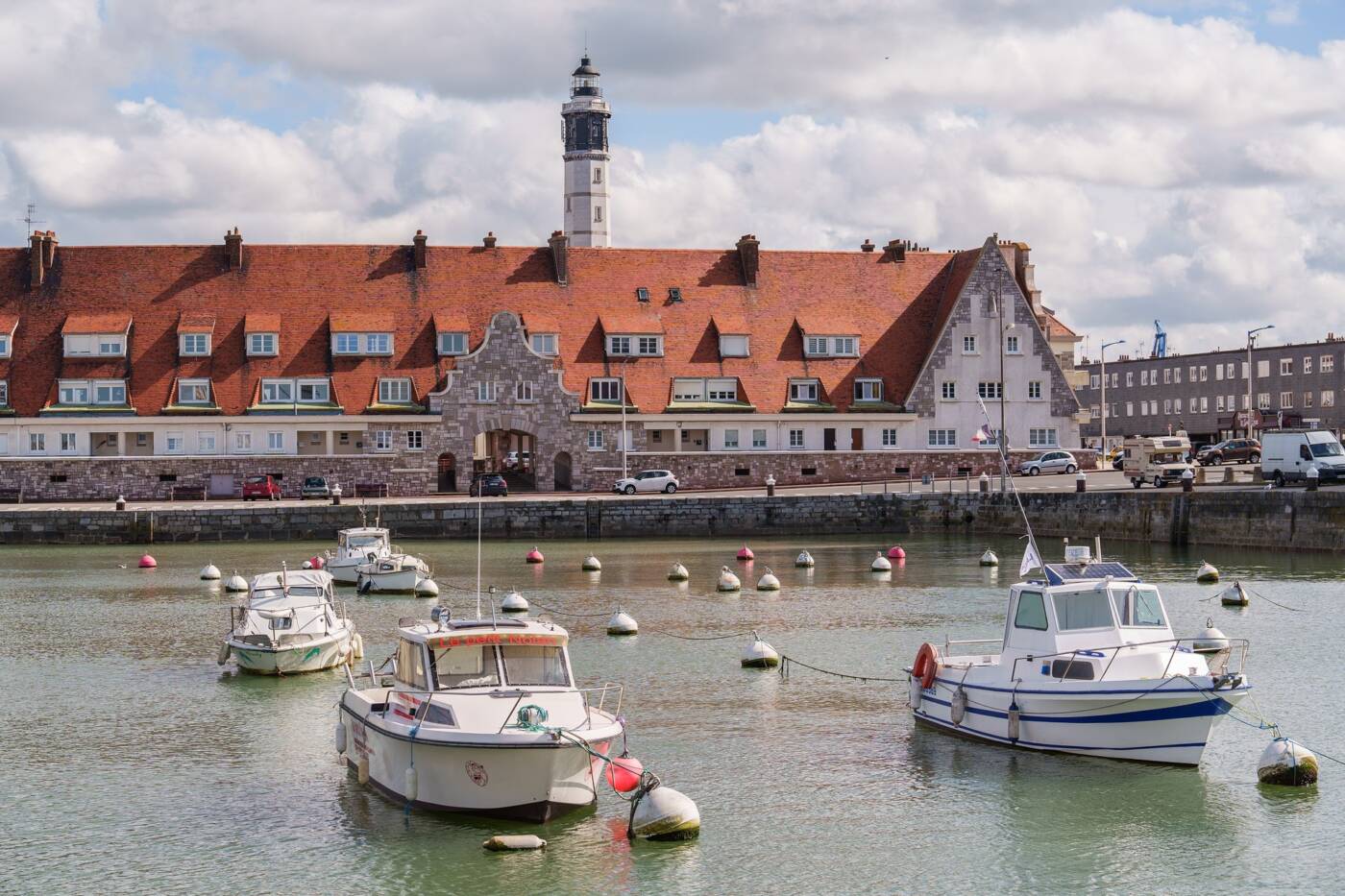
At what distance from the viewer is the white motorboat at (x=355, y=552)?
62719 millimetres

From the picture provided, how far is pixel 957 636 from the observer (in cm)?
4600

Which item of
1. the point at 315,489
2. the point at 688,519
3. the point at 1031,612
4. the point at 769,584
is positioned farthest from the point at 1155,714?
the point at 315,489

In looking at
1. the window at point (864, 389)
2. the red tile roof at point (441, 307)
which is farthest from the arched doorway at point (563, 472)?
the window at point (864, 389)

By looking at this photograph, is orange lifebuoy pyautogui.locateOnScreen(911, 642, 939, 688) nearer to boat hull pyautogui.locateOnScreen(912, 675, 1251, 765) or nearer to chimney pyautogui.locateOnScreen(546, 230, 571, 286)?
boat hull pyautogui.locateOnScreen(912, 675, 1251, 765)

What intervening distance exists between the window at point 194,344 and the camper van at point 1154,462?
1956 inches

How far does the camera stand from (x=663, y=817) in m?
25.5

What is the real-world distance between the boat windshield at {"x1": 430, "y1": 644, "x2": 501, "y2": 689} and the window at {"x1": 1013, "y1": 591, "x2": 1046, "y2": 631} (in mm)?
10304

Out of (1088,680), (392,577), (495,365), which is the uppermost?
(495,365)

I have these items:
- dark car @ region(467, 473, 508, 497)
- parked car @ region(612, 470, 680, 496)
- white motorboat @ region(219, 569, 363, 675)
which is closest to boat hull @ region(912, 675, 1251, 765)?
white motorboat @ region(219, 569, 363, 675)

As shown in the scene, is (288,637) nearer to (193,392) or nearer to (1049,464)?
(193,392)

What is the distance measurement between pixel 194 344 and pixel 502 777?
2793 inches

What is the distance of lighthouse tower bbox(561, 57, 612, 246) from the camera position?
556 ft

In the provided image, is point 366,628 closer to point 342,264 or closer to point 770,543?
point 770,543

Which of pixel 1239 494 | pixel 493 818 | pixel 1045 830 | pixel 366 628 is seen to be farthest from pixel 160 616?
pixel 1239 494
